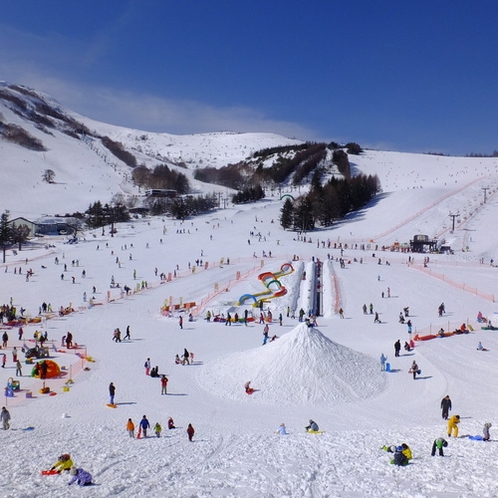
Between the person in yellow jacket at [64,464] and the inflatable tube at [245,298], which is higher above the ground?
the inflatable tube at [245,298]

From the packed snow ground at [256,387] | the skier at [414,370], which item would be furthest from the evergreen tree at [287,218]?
the skier at [414,370]

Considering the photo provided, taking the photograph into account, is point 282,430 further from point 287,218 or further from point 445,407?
point 287,218

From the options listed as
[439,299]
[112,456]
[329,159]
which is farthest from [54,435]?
[329,159]

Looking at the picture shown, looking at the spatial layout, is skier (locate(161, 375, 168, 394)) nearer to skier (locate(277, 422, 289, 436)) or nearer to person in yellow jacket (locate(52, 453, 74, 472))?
skier (locate(277, 422, 289, 436))

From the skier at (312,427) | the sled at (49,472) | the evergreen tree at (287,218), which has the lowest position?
the skier at (312,427)

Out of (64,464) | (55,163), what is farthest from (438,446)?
(55,163)

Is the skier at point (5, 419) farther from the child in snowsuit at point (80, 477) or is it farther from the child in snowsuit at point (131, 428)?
the child in snowsuit at point (80, 477)

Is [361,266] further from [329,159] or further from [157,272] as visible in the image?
[329,159]
